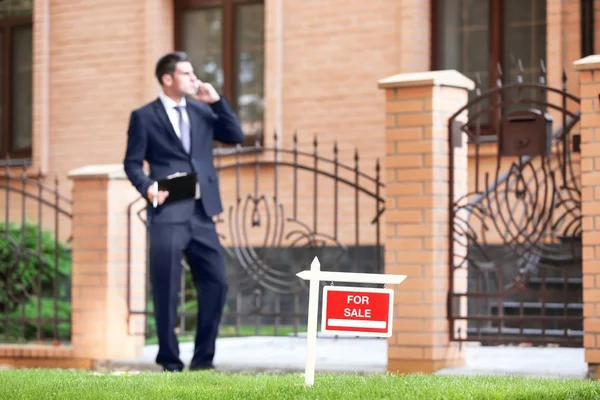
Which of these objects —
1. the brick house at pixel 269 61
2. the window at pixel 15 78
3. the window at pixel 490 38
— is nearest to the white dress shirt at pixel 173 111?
the brick house at pixel 269 61

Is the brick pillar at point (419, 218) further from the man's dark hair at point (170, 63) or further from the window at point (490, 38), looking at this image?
the window at point (490, 38)

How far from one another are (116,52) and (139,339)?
651 centimetres

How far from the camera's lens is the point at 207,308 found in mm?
9016

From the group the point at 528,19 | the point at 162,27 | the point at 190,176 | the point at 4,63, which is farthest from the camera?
the point at 4,63

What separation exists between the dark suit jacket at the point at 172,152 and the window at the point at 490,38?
5.30 meters

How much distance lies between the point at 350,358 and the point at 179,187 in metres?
2.07

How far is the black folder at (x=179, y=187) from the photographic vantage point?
29.1 feet

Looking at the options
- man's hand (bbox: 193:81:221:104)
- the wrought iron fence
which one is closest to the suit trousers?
man's hand (bbox: 193:81:221:104)

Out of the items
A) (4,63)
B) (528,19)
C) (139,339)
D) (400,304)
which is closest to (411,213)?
(400,304)

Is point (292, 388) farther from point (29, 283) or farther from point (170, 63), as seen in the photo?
point (29, 283)

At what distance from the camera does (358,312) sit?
621cm

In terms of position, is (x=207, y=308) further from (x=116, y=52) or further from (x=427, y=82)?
(x=116, y=52)

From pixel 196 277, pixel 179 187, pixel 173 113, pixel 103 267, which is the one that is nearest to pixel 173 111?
pixel 173 113

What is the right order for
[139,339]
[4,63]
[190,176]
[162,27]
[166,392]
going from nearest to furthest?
[166,392] < [190,176] < [139,339] < [162,27] < [4,63]
